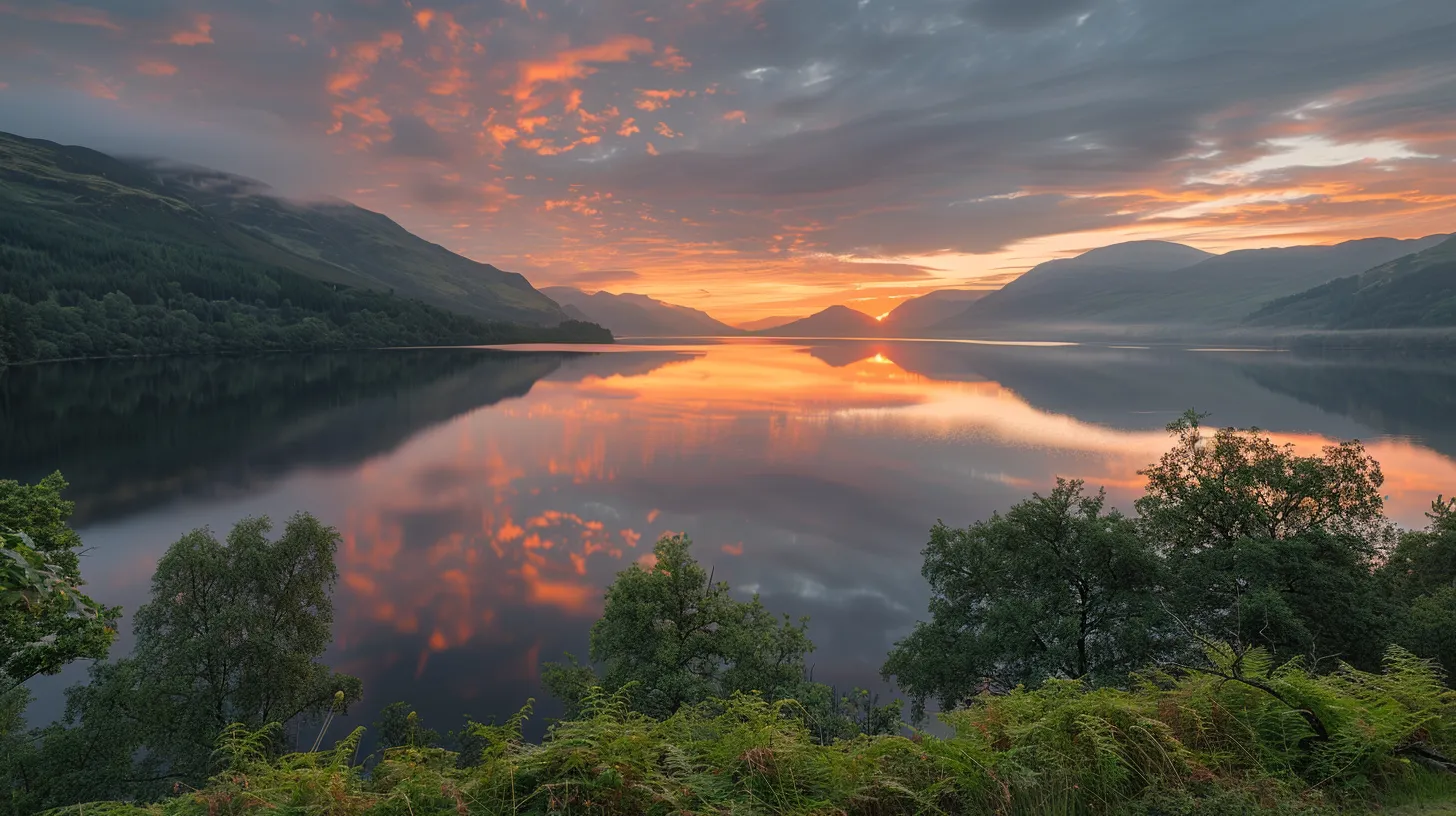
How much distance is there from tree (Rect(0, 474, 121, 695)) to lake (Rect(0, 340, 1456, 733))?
45.9 feet

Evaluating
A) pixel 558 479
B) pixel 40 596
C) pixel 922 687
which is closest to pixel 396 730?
pixel 40 596

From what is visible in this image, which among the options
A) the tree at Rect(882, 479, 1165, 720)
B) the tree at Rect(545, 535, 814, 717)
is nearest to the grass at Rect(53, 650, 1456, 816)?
the tree at Rect(545, 535, 814, 717)

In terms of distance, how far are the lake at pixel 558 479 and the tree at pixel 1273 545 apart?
17.2 m

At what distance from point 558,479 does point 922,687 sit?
59.7 metres

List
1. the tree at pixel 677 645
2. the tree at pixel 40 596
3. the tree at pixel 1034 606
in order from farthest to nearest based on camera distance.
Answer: the tree at pixel 1034 606, the tree at pixel 677 645, the tree at pixel 40 596

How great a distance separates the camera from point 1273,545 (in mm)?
26531

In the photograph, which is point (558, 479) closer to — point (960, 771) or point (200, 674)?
point (200, 674)

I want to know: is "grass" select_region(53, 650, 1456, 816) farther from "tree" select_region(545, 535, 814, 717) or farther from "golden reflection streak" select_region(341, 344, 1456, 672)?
"golden reflection streak" select_region(341, 344, 1456, 672)

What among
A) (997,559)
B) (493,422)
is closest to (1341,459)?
(997,559)

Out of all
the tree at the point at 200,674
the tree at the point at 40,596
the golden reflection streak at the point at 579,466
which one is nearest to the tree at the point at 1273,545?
the golden reflection streak at the point at 579,466

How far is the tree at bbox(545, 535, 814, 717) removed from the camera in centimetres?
2661

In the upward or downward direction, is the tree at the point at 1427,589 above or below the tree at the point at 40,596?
below

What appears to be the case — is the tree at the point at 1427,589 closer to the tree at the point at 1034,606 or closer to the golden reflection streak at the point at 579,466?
the tree at the point at 1034,606

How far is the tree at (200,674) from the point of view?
24.0 m
